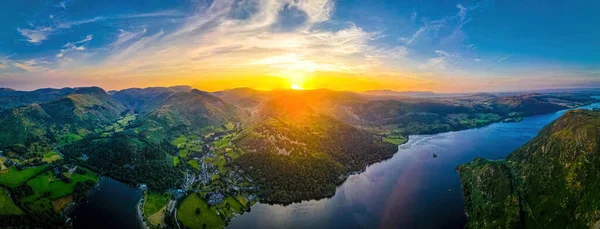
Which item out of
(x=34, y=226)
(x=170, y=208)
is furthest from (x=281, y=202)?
(x=34, y=226)

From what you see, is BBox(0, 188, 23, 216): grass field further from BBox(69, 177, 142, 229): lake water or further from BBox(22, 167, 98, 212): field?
BBox(69, 177, 142, 229): lake water

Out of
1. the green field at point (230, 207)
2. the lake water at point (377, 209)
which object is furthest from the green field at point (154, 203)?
the lake water at point (377, 209)

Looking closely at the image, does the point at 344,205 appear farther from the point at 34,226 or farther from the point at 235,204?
the point at 34,226

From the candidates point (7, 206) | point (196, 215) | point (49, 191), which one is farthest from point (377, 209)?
point (49, 191)

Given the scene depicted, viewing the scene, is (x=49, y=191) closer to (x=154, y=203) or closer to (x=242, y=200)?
(x=154, y=203)

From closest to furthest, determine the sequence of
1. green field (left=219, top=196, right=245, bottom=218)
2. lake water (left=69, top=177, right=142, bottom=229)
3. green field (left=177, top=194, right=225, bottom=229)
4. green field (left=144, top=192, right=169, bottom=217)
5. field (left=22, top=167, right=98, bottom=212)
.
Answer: green field (left=177, top=194, right=225, bottom=229), lake water (left=69, top=177, right=142, bottom=229), green field (left=219, top=196, right=245, bottom=218), field (left=22, top=167, right=98, bottom=212), green field (left=144, top=192, right=169, bottom=217)

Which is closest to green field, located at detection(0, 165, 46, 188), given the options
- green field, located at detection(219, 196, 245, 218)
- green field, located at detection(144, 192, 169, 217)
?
green field, located at detection(144, 192, 169, 217)
